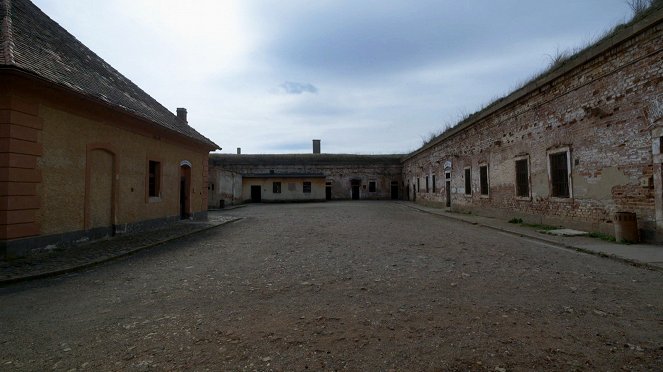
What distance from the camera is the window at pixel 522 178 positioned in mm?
13234

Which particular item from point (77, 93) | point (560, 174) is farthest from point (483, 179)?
point (77, 93)

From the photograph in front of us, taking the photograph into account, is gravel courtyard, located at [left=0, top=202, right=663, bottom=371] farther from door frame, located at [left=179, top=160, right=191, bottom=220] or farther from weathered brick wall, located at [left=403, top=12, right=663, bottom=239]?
door frame, located at [left=179, top=160, right=191, bottom=220]

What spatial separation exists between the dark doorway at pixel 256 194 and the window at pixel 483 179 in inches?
965

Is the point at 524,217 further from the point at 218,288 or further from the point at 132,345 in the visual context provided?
the point at 132,345

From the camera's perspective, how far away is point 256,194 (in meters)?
36.3

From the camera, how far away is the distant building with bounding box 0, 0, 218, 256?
686 cm

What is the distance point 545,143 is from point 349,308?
1134 centimetres

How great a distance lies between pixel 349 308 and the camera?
3951 mm

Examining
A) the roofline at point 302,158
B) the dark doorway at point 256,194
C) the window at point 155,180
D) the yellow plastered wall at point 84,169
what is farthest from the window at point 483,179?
the dark doorway at point 256,194

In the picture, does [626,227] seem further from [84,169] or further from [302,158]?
[302,158]

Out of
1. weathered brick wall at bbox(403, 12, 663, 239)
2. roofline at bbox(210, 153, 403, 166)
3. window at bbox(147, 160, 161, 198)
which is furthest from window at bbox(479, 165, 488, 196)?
roofline at bbox(210, 153, 403, 166)

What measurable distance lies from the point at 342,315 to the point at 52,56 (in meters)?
10.1

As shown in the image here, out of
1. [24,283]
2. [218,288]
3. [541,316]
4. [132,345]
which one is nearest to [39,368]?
[132,345]

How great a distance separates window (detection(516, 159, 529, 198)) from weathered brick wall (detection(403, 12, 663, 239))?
245 millimetres
